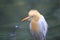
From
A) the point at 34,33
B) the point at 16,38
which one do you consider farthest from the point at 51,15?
the point at 34,33

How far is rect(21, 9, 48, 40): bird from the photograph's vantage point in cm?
238

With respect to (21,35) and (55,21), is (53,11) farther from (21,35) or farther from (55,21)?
(21,35)

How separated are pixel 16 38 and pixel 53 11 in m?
1.43

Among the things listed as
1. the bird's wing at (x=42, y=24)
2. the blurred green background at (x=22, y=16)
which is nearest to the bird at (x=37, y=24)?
the bird's wing at (x=42, y=24)

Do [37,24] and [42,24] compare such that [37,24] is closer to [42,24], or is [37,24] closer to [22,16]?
[42,24]

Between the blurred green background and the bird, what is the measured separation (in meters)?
1.16

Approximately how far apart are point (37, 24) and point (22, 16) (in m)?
2.67

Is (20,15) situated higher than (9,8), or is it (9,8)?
(9,8)

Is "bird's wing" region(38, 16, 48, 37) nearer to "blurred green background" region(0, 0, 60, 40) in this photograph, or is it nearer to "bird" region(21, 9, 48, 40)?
"bird" region(21, 9, 48, 40)

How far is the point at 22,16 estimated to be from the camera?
17.0 feet

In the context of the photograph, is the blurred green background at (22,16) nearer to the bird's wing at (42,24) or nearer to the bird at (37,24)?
the bird at (37,24)

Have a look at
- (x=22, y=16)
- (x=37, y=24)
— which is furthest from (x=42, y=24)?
(x=22, y=16)

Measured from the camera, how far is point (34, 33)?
8.70ft

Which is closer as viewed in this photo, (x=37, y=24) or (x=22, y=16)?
(x=37, y=24)
